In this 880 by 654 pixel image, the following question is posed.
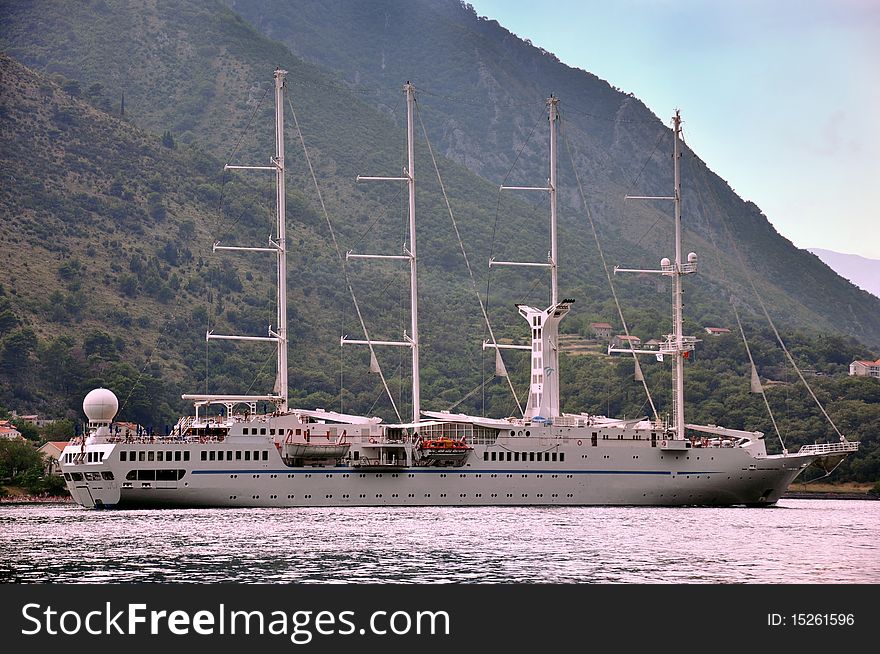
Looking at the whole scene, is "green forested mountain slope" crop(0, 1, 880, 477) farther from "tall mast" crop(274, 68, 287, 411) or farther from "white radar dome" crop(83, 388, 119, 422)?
"white radar dome" crop(83, 388, 119, 422)

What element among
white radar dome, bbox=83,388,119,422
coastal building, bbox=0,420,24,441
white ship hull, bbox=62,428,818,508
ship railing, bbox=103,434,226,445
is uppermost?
white radar dome, bbox=83,388,119,422

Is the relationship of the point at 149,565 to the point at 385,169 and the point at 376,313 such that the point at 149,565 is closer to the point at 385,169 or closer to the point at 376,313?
the point at 376,313

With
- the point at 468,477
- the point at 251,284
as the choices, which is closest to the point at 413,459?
the point at 468,477

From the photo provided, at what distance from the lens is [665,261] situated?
80.2m

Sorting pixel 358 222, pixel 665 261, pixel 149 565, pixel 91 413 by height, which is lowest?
pixel 149 565

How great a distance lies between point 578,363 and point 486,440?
56.5 m

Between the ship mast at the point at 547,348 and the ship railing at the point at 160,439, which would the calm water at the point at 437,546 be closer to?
the ship railing at the point at 160,439

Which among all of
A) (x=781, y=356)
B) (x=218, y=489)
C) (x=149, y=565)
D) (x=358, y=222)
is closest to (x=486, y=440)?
(x=218, y=489)

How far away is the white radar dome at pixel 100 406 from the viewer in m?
71.8

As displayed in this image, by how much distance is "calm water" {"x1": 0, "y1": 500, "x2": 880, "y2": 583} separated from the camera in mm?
43344

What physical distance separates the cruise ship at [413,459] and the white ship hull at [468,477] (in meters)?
0.05

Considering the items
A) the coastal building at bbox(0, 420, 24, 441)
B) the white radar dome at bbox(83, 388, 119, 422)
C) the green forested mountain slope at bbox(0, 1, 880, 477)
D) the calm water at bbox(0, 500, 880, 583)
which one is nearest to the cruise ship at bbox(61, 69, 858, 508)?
the white radar dome at bbox(83, 388, 119, 422)

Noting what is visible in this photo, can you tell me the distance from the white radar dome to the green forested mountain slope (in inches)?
1490

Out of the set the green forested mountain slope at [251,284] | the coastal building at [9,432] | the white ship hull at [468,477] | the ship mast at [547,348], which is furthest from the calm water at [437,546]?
the green forested mountain slope at [251,284]
